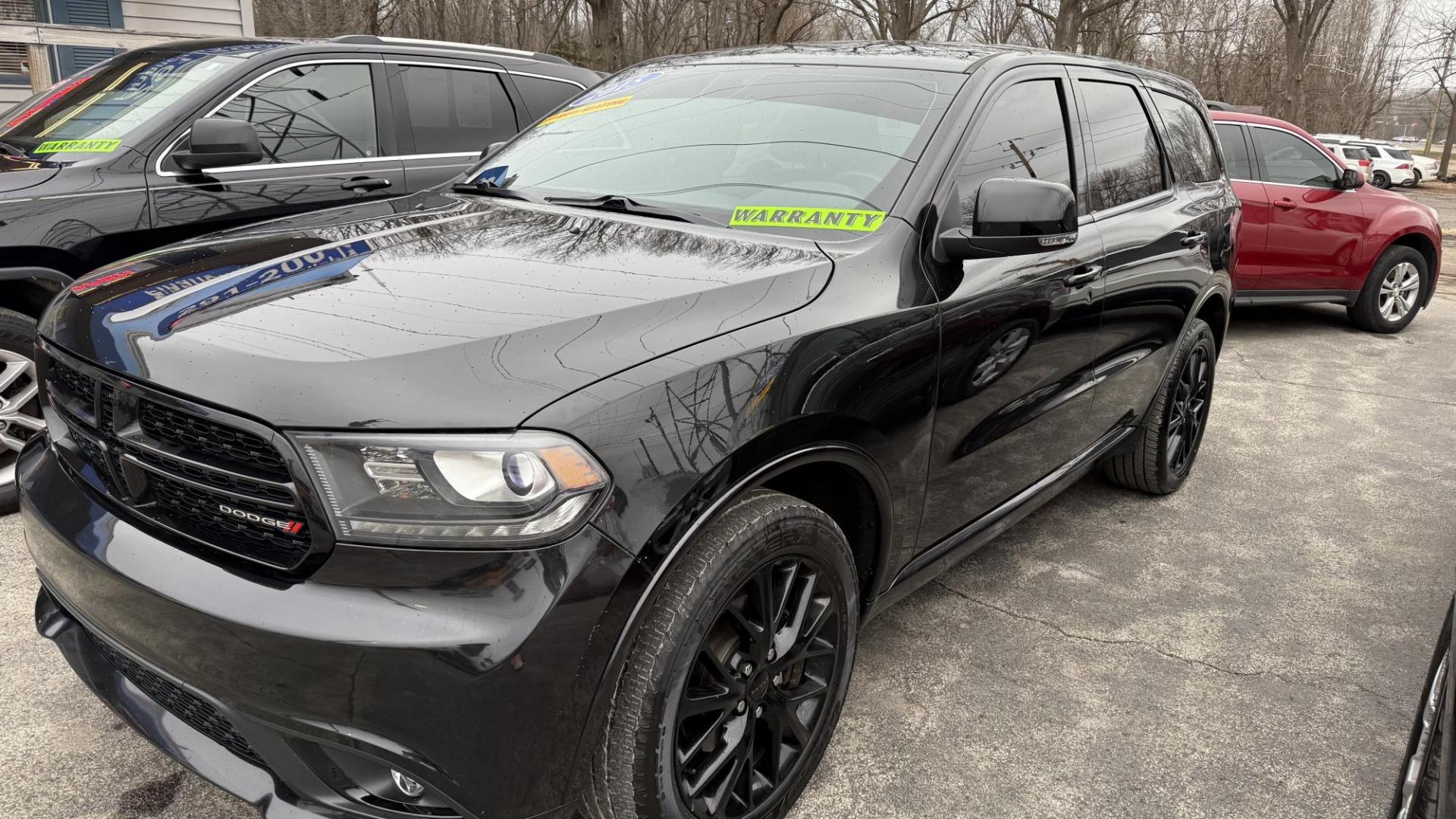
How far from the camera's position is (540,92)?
5.39m

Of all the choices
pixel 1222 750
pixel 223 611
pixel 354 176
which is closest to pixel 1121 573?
pixel 1222 750

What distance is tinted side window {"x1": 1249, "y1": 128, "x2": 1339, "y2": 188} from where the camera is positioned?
7.97m

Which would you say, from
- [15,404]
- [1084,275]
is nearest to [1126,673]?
[1084,275]

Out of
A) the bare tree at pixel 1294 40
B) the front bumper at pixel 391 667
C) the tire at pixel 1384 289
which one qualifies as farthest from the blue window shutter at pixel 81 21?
the bare tree at pixel 1294 40

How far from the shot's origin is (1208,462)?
506 centimetres

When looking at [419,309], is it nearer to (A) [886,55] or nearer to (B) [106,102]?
(A) [886,55]

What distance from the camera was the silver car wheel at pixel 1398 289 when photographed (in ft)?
27.9

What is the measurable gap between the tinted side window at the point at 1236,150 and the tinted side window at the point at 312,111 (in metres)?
6.55

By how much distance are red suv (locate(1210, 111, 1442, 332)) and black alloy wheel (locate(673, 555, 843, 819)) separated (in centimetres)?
692

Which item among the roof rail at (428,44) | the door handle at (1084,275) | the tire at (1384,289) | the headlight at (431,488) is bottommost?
the tire at (1384,289)

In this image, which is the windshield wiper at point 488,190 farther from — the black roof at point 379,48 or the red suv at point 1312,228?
the red suv at point 1312,228

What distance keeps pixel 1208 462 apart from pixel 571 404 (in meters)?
4.36

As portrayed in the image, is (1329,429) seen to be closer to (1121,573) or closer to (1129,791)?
(1121,573)

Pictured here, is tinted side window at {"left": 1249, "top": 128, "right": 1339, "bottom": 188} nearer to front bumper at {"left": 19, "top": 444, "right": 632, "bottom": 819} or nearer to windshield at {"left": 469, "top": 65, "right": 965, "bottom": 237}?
A: windshield at {"left": 469, "top": 65, "right": 965, "bottom": 237}
